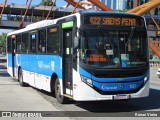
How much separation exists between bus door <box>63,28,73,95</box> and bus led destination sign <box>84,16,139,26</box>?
3.04 feet

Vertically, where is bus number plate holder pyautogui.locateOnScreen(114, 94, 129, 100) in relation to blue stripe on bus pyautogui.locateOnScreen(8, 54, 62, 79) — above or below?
below

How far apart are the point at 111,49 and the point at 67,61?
1.67 metres

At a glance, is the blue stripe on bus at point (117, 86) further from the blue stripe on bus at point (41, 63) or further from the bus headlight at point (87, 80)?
the blue stripe on bus at point (41, 63)

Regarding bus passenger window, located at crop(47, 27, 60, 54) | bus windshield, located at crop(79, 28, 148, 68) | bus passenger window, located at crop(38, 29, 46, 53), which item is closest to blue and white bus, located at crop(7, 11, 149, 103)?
bus windshield, located at crop(79, 28, 148, 68)

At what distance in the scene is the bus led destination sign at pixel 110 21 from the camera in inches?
442

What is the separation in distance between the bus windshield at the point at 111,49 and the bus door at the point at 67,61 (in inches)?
34.3

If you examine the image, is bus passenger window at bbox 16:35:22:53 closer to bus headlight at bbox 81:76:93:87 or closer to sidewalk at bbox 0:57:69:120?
sidewalk at bbox 0:57:69:120

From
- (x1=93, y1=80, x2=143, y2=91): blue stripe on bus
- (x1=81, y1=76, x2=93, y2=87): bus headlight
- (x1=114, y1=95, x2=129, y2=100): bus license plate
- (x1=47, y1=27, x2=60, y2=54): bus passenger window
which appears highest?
(x1=47, y1=27, x2=60, y2=54): bus passenger window

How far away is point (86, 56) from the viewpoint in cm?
1095

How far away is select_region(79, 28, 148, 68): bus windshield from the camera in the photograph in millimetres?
10953

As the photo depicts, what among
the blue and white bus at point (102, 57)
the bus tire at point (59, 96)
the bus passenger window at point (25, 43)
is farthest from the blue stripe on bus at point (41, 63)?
the bus tire at point (59, 96)

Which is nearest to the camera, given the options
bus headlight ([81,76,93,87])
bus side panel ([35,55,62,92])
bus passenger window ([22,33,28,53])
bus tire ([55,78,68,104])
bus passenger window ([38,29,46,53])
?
bus headlight ([81,76,93,87])

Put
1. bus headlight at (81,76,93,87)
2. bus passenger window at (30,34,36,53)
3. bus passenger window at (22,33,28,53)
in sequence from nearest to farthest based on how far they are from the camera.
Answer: bus headlight at (81,76,93,87), bus passenger window at (30,34,36,53), bus passenger window at (22,33,28,53)

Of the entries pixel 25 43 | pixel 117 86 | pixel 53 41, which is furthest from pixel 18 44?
pixel 117 86
